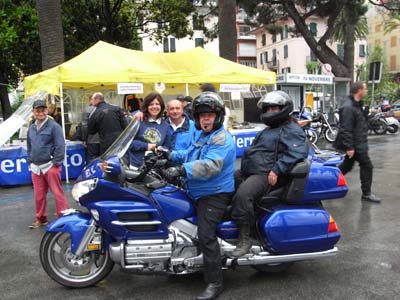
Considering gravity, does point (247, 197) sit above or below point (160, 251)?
above

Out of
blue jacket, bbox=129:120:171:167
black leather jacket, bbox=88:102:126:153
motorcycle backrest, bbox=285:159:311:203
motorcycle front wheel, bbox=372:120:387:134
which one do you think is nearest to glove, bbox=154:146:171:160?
motorcycle backrest, bbox=285:159:311:203

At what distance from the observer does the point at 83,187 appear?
3.32 meters

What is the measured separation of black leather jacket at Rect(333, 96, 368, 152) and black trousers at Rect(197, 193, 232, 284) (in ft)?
11.4

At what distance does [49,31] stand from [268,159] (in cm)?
876

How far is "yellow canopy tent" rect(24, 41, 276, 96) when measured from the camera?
29.0 feet

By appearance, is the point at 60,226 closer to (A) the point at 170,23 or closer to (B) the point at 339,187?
(B) the point at 339,187

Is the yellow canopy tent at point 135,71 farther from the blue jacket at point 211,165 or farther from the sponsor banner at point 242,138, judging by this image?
the blue jacket at point 211,165

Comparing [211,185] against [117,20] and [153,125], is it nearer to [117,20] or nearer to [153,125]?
[153,125]

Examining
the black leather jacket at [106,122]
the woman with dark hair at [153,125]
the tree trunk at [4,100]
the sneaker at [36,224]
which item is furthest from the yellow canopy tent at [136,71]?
the tree trunk at [4,100]

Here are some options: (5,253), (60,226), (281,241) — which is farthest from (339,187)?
(5,253)

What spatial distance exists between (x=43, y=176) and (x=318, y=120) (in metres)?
11.9

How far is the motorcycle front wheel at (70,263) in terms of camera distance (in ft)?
11.7

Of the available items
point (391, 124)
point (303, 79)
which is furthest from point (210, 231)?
point (391, 124)

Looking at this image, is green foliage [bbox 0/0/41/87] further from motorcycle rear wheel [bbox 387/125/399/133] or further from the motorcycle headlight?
motorcycle rear wheel [bbox 387/125/399/133]
